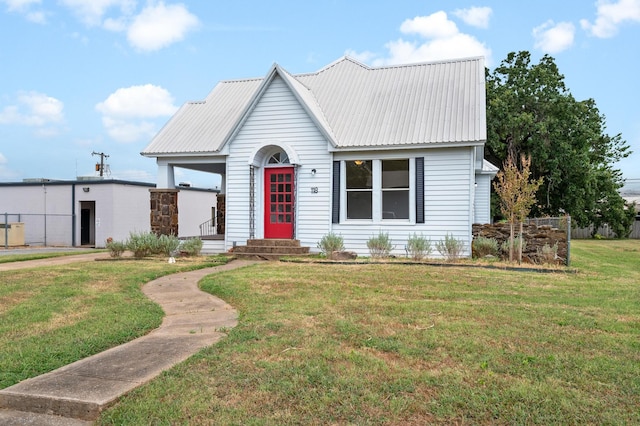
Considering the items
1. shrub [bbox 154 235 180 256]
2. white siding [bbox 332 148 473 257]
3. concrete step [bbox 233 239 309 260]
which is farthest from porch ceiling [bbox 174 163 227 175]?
white siding [bbox 332 148 473 257]

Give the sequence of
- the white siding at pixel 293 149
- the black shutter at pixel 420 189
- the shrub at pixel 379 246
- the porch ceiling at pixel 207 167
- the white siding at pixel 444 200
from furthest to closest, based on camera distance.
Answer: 1. the porch ceiling at pixel 207 167
2. the white siding at pixel 293 149
3. the black shutter at pixel 420 189
4. the white siding at pixel 444 200
5. the shrub at pixel 379 246

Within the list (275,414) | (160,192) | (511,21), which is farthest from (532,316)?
(160,192)

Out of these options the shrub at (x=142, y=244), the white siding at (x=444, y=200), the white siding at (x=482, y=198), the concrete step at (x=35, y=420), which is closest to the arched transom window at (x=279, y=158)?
the white siding at (x=444, y=200)

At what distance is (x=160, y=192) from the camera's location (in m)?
15.6

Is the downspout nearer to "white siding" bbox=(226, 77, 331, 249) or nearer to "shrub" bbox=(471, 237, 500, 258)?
"white siding" bbox=(226, 77, 331, 249)

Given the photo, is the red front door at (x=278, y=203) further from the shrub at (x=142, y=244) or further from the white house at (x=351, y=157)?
the shrub at (x=142, y=244)

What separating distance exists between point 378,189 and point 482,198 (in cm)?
855

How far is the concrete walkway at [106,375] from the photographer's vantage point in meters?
3.70

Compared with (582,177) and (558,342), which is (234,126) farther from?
(582,177)

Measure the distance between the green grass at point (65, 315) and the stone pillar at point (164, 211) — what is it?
4.55 m

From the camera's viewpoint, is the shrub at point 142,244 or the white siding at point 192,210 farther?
the white siding at point 192,210

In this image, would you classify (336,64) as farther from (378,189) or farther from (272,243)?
(272,243)

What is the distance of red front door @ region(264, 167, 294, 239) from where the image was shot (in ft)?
48.2

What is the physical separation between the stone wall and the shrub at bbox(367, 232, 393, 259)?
8.27 ft
